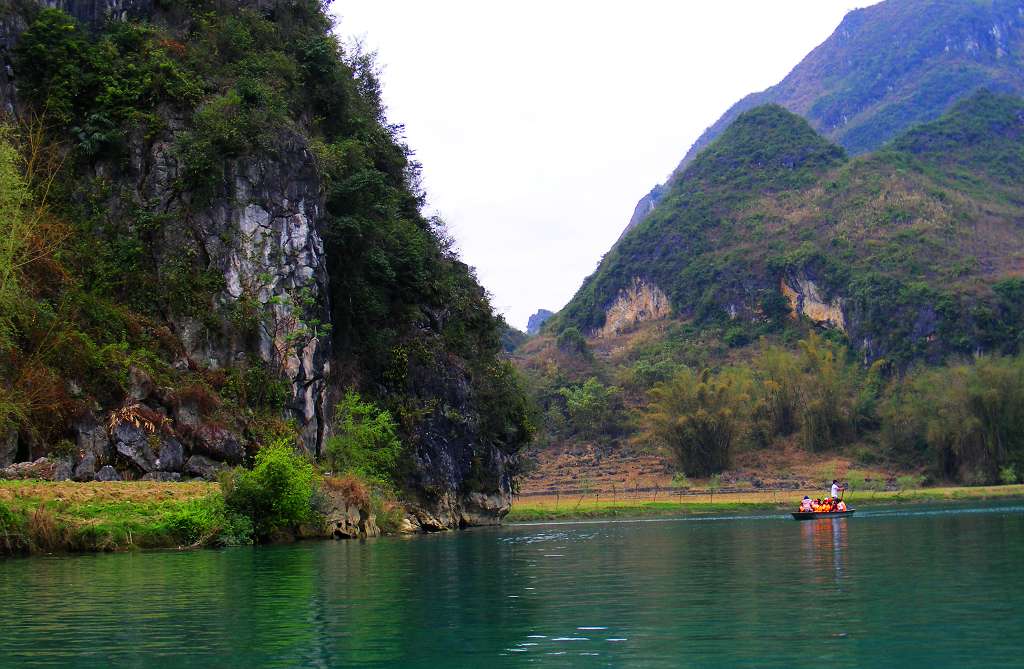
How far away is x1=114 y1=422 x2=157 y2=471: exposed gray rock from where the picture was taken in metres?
35.8

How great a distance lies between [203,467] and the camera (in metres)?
37.4

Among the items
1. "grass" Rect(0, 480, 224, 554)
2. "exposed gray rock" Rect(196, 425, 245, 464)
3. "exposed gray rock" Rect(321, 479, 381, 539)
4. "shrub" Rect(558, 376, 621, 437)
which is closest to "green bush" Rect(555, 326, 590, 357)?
"shrub" Rect(558, 376, 621, 437)

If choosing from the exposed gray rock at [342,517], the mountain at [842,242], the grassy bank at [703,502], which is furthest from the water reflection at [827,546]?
the mountain at [842,242]

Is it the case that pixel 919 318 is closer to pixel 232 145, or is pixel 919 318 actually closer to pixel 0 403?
pixel 232 145

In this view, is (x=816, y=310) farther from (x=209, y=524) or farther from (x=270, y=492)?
(x=209, y=524)

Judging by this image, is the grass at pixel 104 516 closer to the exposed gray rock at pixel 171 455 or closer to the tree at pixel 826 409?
the exposed gray rock at pixel 171 455

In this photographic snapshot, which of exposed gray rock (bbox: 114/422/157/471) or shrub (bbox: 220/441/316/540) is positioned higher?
exposed gray rock (bbox: 114/422/157/471)

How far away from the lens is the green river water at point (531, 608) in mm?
11430

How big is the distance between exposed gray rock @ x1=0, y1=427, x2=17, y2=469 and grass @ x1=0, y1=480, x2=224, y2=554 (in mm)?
4399

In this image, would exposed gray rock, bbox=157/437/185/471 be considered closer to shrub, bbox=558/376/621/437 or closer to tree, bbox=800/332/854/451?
tree, bbox=800/332/854/451

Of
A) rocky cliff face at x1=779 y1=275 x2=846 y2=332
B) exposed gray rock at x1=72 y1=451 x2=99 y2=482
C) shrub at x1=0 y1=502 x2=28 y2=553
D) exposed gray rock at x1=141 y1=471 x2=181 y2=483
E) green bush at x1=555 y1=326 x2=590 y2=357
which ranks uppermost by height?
rocky cliff face at x1=779 y1=275 x2=846 y2=332

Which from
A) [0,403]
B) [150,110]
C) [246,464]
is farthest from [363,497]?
[150,110]

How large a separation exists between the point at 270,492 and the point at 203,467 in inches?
233

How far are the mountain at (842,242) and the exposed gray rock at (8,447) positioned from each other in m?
95.2
